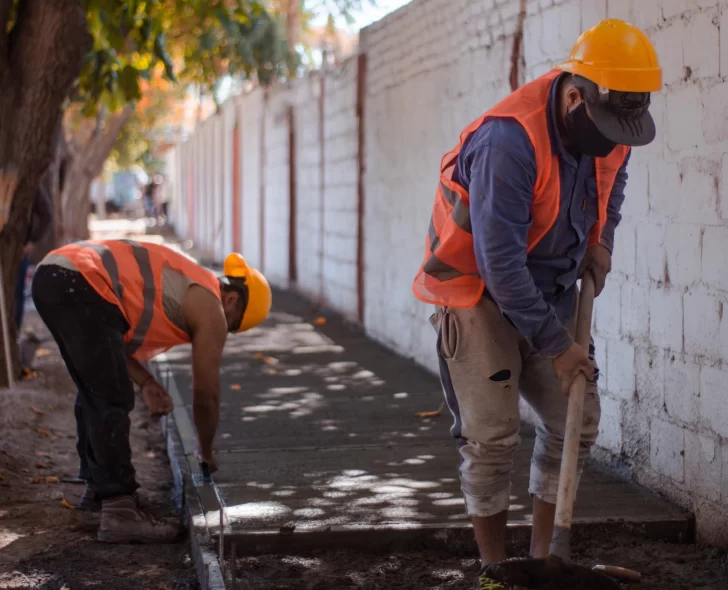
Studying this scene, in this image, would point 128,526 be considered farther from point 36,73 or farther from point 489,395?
point 36,73

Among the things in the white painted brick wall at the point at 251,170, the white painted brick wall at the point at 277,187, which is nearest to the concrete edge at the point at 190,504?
the white painted brick wall at the point at 277,187

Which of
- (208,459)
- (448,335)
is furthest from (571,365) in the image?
(208,459)

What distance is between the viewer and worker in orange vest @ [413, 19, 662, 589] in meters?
3.77

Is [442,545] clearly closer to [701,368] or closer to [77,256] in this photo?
[701,368]

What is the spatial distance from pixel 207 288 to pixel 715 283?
2.16 meters

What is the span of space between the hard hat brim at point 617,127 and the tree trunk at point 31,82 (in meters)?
5.21

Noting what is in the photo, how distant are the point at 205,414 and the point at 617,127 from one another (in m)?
2.25

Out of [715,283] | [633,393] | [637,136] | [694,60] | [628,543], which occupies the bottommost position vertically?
[628,543]

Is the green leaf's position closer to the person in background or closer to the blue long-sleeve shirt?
the person in background

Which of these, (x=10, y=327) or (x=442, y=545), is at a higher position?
(x=10, y=327)

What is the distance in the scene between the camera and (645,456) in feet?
18.8

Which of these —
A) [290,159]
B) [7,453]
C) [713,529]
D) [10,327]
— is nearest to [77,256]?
[7,453]

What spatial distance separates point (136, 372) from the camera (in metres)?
5.54

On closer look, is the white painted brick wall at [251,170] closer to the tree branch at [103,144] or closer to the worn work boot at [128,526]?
the tree branch at [103,144]
